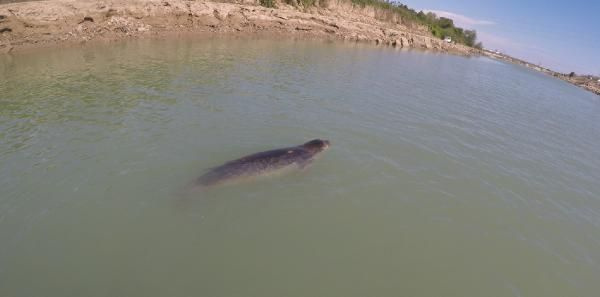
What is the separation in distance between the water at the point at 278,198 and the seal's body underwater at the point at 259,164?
36cm

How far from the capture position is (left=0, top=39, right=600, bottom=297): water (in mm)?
6168

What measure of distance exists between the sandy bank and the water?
24.6 ft

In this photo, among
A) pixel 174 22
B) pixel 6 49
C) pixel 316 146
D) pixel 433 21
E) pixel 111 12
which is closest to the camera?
pixel 316 146

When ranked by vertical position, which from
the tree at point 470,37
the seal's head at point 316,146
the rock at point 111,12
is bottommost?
the seal's head at point 316,146

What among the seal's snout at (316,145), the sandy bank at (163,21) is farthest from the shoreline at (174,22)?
the seal's snout at (316,145)

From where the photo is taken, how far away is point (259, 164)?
344 inches

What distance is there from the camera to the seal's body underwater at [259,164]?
8.15m

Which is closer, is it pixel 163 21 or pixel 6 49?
pixel 6 49

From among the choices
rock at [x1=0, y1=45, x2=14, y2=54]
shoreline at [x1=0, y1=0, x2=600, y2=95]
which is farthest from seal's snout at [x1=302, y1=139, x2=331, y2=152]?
shoreline at [x1=0, y1=0, x2=600, y2=95]

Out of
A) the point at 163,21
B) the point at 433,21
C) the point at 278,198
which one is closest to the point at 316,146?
the point at 278,198

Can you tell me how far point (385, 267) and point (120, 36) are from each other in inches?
1095

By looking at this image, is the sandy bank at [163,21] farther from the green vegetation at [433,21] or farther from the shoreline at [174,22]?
the green vegetation at [433,21]

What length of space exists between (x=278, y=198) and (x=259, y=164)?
3.59 ft

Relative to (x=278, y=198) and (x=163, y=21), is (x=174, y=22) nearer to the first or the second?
(x=163, y=21)
